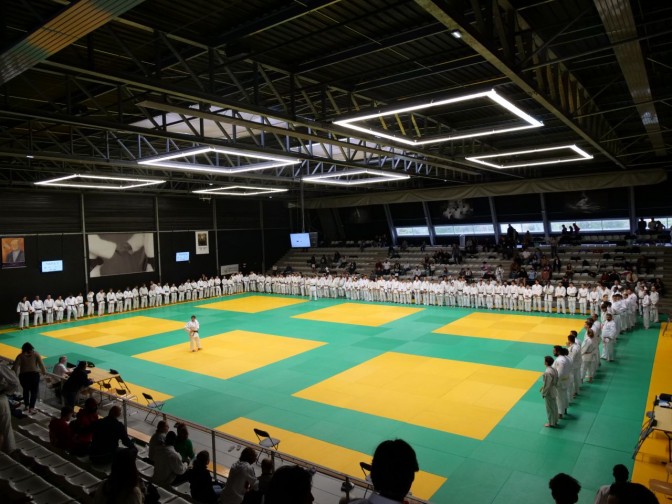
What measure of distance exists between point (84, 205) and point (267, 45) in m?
20.5

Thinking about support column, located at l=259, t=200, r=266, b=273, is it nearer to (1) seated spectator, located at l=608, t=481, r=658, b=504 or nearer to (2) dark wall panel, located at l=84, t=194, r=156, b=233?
(2) dark wall panel, located at l=84, t=194, r=156, b=233

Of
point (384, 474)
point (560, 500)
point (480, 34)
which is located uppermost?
point (480, 34)

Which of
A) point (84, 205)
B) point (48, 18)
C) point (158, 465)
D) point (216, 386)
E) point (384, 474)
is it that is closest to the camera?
point (384, 474)

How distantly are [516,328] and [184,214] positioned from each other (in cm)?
2098

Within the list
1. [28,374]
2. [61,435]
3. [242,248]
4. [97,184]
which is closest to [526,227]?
[242,248]

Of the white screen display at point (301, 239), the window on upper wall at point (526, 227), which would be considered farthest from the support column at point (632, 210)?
the white screen display at point (301, 239)

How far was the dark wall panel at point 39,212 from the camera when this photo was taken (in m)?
21.7

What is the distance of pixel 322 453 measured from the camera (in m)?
7.64

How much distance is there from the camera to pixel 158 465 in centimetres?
563

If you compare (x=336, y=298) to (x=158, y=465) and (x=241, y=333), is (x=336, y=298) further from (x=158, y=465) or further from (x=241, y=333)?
(x=158, y=465)

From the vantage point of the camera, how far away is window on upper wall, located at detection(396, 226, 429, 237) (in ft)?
104

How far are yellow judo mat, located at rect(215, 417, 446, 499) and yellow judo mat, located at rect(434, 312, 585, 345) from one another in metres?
8.98

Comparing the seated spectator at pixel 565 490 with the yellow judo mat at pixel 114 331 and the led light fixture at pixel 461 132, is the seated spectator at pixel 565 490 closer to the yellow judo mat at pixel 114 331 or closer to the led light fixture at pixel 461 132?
the led light fixture at pixel 461 132

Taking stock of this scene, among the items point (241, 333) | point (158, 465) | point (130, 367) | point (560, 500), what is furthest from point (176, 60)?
point (241, 333)
